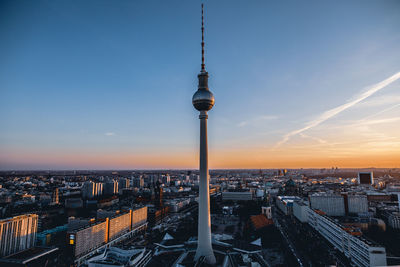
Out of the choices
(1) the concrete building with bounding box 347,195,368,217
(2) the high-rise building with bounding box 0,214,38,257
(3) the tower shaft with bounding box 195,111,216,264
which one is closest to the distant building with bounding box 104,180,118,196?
(2) the high-rise building with bounding box 0,214,38,257

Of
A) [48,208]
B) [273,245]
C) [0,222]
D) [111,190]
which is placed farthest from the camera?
[111,190]

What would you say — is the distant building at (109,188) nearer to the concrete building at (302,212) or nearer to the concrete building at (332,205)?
the concrete building at (302,212)

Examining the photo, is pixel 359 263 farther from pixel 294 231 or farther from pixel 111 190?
pixel 111 190

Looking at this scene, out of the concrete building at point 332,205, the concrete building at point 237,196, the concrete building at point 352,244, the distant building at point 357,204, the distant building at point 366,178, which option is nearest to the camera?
the concrete building at point 352,244

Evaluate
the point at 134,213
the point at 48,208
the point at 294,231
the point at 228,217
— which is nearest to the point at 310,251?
the point at 294,231

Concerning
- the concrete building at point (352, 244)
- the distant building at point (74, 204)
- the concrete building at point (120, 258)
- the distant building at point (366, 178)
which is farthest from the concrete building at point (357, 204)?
the distant building at point (74, 204)

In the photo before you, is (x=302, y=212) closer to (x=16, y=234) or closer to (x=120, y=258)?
(x=120, y=258)

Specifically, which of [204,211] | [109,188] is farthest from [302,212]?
[109,188]
